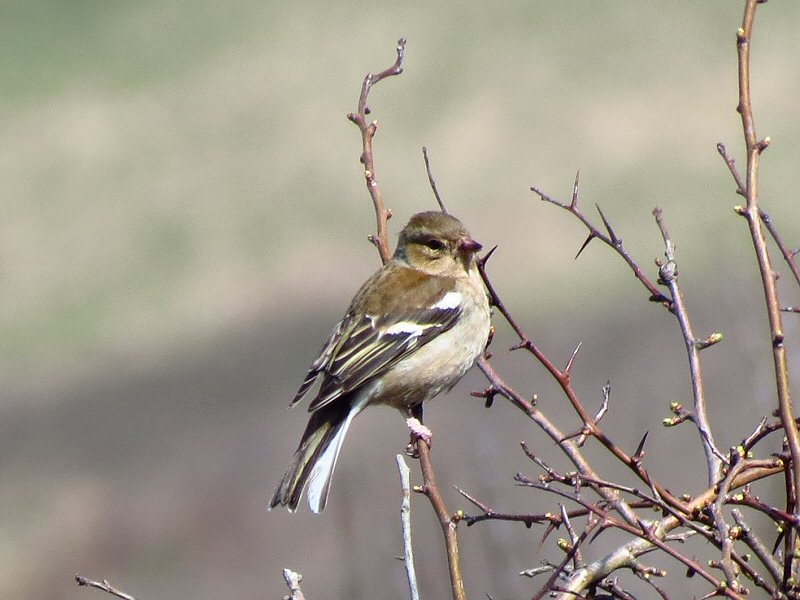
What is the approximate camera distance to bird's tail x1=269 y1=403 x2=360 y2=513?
6.17m

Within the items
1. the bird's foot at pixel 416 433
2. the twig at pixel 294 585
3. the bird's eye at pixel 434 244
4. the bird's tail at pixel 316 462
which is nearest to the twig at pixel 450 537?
the twig at pixel 294 585

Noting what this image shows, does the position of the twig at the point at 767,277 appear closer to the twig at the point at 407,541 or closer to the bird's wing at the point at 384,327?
the twig at the point at 407,541

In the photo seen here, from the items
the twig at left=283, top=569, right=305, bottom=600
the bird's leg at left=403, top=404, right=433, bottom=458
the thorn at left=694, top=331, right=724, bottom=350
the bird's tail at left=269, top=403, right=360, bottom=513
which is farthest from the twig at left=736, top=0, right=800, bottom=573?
the bird's tail at left=269, top=403, right=360, bottom=513

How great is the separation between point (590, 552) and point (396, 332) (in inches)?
115

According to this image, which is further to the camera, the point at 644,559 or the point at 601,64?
the point at 601,64

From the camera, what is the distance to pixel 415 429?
5.81 meters

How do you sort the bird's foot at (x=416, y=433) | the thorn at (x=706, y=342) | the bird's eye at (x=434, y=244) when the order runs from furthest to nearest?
the bird's eye at (x=434, y=244) < the bird's foot at (x=416, y=433) < the thorn at (x=706, y=342)

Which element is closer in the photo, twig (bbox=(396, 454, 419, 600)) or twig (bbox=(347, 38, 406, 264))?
twig (bbox=(396, 454, 419, 600))

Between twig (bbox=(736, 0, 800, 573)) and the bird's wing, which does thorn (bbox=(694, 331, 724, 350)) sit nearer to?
twig (bbox=(736, 0, 800, 573))

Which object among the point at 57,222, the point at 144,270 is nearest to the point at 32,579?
the point at 144,270

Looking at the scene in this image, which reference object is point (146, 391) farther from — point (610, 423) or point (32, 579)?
point (610, 423)

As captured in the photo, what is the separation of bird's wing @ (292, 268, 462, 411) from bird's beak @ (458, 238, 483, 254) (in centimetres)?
17

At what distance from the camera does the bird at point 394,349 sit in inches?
256

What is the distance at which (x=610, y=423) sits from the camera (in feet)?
48.9
